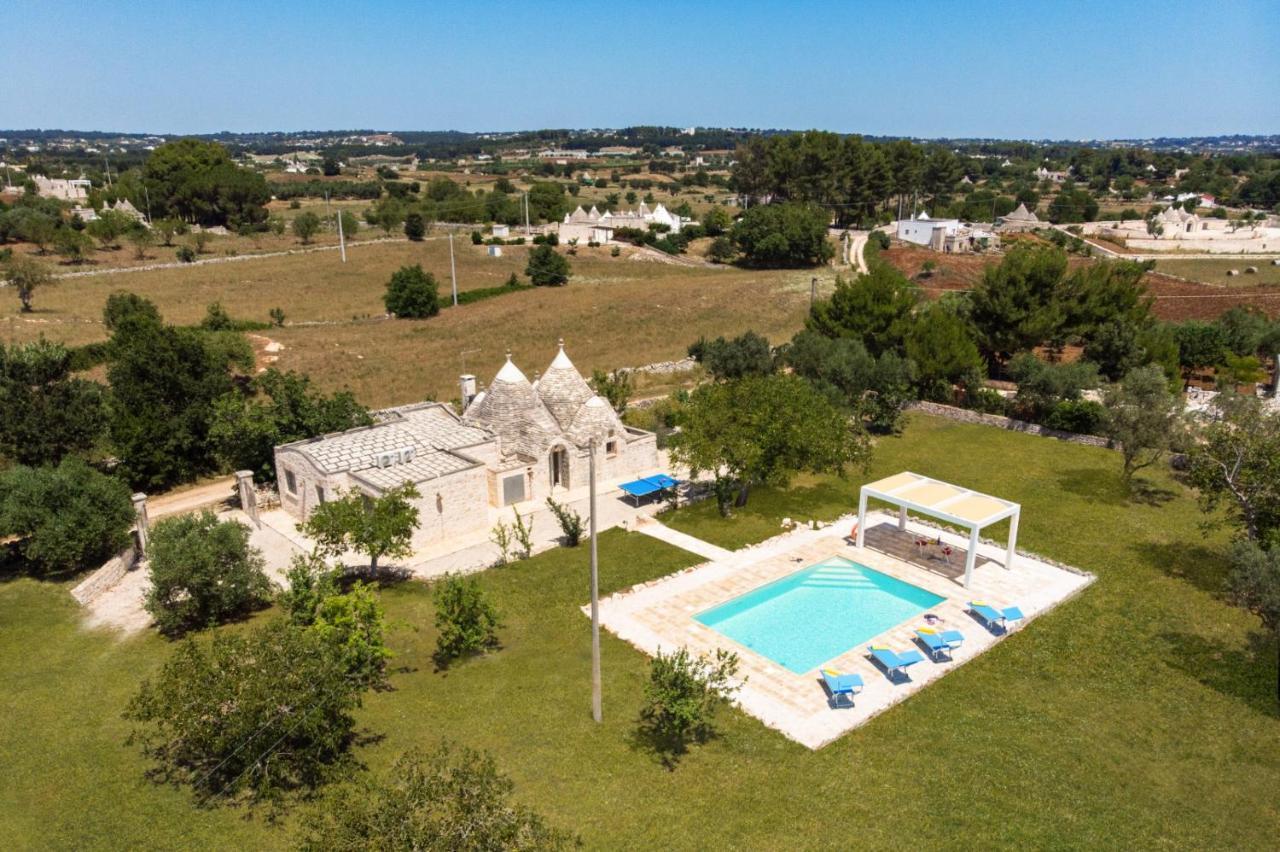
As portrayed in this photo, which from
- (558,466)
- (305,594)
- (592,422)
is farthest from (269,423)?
(305,594)

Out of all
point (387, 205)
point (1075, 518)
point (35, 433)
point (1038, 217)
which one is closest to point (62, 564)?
point (35, 433)

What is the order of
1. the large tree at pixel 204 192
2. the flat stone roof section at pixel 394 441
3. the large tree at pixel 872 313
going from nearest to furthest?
the flat stone roof section at pixel 394 441
the large tree at pixel 872 313
the large tree at pixel 204 192

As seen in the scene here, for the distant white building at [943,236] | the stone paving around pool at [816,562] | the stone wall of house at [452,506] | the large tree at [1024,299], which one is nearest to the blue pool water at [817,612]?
the stone paving around pool at [816,562]

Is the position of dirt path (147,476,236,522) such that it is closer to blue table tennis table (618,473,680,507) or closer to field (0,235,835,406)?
field (0,235,835,406)

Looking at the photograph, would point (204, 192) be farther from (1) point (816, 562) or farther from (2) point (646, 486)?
(1) point (816, 562)

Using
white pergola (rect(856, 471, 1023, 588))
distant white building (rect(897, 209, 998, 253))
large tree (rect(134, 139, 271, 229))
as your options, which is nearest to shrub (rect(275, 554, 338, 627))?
white pergola (rect(856, 471, 1023, 588))

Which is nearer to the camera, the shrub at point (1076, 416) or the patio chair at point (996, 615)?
the patio chair at point (996, 615)

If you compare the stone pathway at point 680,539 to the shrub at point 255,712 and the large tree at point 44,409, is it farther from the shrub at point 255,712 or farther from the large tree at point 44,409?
the large tree at point 44,409
